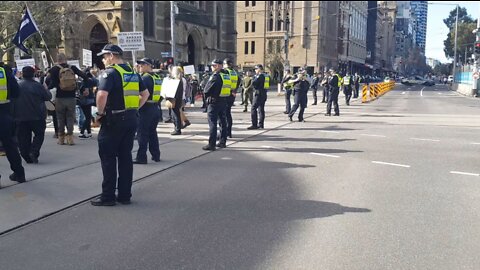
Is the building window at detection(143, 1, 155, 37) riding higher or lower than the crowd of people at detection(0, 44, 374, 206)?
higher

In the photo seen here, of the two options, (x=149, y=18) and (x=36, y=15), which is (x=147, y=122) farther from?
(x=149, y=18)

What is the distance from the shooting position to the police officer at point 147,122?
8828 millimetres

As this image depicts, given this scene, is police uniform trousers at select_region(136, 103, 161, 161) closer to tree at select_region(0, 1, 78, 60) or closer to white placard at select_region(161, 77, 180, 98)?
white placard at select_region(161, 77, 180, 98)

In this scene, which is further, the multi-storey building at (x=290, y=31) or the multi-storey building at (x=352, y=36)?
the multi-storey building at (x=352, y=36)

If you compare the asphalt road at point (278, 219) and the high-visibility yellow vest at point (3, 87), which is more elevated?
the high-visibility yellow vest at point (3, 87)

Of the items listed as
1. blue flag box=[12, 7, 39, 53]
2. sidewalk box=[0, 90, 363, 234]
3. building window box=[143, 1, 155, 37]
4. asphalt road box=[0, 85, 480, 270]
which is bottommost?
asphalt road box=[0, 85, 480, 270]

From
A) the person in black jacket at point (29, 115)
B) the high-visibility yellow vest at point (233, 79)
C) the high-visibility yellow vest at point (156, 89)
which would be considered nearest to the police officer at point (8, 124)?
the person in black jacket at point (29, 115)

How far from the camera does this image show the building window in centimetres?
4484

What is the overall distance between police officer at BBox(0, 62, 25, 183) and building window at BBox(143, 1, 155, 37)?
126ft

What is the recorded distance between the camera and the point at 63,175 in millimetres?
7910

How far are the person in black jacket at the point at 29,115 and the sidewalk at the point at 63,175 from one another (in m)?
0.31

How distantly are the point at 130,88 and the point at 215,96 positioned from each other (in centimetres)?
401

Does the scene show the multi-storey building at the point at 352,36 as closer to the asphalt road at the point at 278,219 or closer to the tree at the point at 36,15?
the tree at the point at 36,15

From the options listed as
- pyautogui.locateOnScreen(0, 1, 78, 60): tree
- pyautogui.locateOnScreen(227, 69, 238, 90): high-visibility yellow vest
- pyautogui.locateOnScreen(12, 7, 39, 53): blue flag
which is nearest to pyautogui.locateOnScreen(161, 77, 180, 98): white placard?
pyautogui.locateOnScreen(227, 69, 238, 90): high-visibility yellow vest
